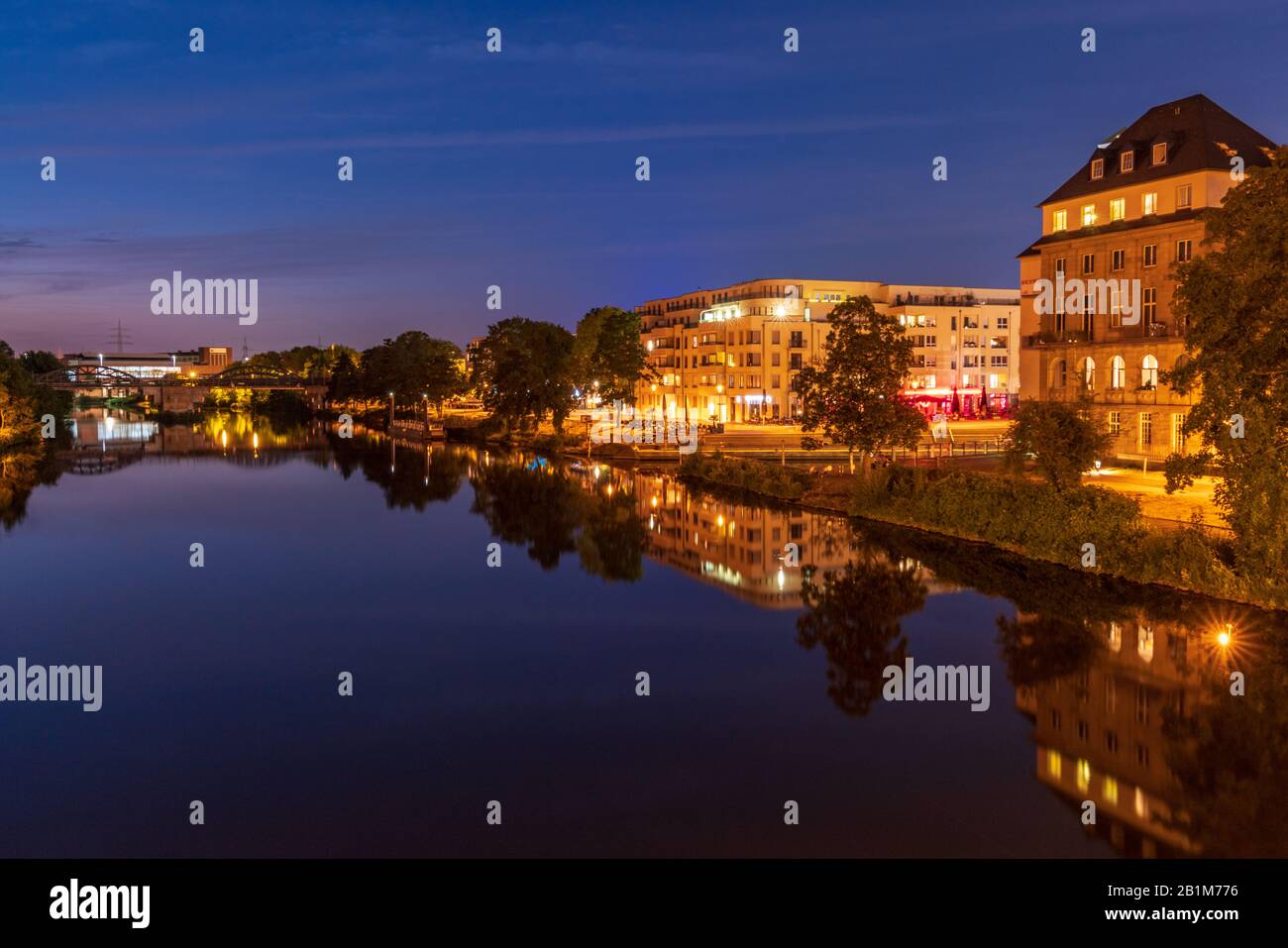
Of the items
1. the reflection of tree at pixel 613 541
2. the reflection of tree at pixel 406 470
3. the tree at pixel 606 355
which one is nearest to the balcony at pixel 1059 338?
the reflection of tree at pixel 613 541

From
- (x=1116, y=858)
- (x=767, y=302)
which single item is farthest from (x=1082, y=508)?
(x=767, y=302)

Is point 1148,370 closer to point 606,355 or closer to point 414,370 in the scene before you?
point 606,355

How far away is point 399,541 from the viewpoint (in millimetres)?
41406

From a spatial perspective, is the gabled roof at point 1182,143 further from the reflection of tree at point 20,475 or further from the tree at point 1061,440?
the reflection of tree at point 20,475

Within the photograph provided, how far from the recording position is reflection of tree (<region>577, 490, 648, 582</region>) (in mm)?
34844

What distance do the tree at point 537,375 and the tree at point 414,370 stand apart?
28810mm

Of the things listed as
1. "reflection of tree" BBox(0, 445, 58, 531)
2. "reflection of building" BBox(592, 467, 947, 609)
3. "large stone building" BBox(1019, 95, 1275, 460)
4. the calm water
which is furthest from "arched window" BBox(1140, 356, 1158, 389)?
"reflection of tree" BBox(0, 445, 58, 531)

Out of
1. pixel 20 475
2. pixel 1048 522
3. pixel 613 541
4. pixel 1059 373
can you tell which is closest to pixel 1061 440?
pixel 1048 522

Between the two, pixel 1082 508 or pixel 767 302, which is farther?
pixel 767 302

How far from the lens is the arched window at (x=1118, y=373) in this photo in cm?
5632

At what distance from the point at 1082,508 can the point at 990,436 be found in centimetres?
4301

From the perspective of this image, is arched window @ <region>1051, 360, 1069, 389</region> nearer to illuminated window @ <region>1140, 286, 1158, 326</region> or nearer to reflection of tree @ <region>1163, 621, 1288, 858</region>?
illuminated window @ <region>1140, 286, 1158, 326</region>

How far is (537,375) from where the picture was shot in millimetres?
86812
